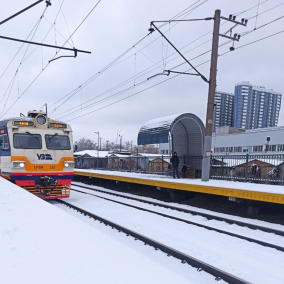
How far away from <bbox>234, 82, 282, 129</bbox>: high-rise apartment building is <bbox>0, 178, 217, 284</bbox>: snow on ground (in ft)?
260

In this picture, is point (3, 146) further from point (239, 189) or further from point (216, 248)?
point (216, 248)

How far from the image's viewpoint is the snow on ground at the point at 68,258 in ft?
10.6

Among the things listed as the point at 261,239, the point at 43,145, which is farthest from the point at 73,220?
the point at 43,145

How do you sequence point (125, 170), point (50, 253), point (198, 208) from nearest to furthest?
point (50, 253)
point (198, 208)
point (125, 170)

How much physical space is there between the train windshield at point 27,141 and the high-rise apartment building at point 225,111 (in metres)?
71.1

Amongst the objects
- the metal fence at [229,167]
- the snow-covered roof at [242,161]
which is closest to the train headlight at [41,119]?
the metal fence at [229,167]

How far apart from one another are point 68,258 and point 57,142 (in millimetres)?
9516

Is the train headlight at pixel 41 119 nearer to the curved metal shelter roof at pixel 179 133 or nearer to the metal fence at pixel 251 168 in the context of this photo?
the curved metal shelter roof at pixel 179 133

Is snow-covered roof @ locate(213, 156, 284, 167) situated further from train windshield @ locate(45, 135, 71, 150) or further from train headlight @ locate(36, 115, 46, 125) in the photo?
train headlight @ locate(36, 115, 46, 125)

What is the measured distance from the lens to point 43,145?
12305 millimetres

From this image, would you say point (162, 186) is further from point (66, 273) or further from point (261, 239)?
point (66, 273)

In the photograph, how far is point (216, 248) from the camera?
6691mm

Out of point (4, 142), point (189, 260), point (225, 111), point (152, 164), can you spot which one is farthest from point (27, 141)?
point (225, 111)

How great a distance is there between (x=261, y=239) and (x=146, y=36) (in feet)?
33.7
